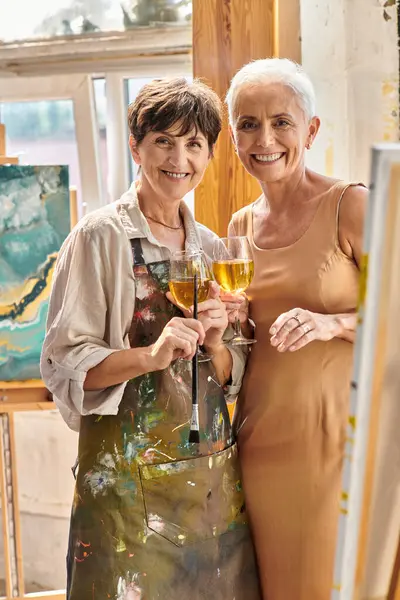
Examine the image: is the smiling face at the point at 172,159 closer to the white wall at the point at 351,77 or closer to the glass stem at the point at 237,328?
the glass stem at the point at 237,328

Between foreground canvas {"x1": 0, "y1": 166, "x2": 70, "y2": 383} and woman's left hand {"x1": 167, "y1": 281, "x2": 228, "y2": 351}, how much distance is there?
46.0 inches

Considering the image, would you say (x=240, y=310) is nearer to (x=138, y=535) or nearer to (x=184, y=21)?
(x=138, y=535)

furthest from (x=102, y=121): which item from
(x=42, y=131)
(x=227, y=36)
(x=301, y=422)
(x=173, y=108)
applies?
(x=301, y=422)

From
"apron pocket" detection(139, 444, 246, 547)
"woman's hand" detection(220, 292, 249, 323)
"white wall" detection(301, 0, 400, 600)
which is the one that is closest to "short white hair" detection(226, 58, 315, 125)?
"woman's hand" detection(220, 292, 249, 323)

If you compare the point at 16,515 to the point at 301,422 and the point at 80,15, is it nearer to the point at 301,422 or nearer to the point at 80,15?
the point at 301,422

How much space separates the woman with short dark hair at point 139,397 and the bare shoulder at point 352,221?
0.33m

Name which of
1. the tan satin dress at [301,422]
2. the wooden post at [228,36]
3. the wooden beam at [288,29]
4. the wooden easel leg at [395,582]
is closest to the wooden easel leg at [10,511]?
the tan satin dress at [301,422]

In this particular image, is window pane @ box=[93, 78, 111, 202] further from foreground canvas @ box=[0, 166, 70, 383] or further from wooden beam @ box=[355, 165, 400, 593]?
wooden beam @ box=[355, 165, 400, 593]

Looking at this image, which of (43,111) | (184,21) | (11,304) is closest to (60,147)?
(43,111)

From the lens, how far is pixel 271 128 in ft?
5.92

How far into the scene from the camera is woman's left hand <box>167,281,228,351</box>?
1.67 metres

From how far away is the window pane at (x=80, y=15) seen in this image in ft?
10.4

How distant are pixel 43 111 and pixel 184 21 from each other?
76 cm

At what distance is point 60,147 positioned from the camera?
349 centimetres
